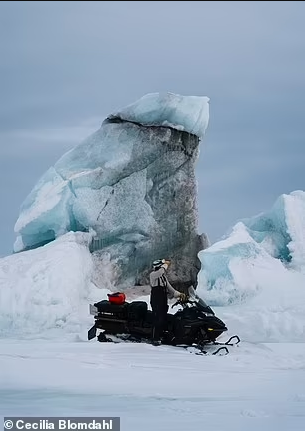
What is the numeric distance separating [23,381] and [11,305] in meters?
7.13

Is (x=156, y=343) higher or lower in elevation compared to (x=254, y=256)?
lower

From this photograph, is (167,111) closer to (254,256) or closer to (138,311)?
(254,256)

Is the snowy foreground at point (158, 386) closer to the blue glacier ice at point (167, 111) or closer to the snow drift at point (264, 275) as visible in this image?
the snow drift at point (264, 275)

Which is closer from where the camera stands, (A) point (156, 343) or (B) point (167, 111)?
(A) point (156, 343)

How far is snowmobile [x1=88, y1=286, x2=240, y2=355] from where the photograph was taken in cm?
828

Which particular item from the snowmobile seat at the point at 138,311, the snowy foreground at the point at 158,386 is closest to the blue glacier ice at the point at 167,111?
the snowmobile seat at the point at 138,311

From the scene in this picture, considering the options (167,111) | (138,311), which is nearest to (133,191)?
(167,111)

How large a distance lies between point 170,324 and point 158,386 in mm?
2540

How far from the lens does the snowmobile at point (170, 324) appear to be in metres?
8.28

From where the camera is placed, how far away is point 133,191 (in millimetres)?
16625

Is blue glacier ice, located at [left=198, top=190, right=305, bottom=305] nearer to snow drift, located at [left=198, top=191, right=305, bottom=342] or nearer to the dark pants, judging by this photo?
snow drift, located at [left=198, top=191, right=305, bottom=342]

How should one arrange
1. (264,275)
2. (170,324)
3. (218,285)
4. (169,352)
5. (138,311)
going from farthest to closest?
(218,285) → (264,275) → (138,311) → (170,324) → (169,352)

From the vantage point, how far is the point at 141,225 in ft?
54.3

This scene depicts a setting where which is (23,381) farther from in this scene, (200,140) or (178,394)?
(200,140)
